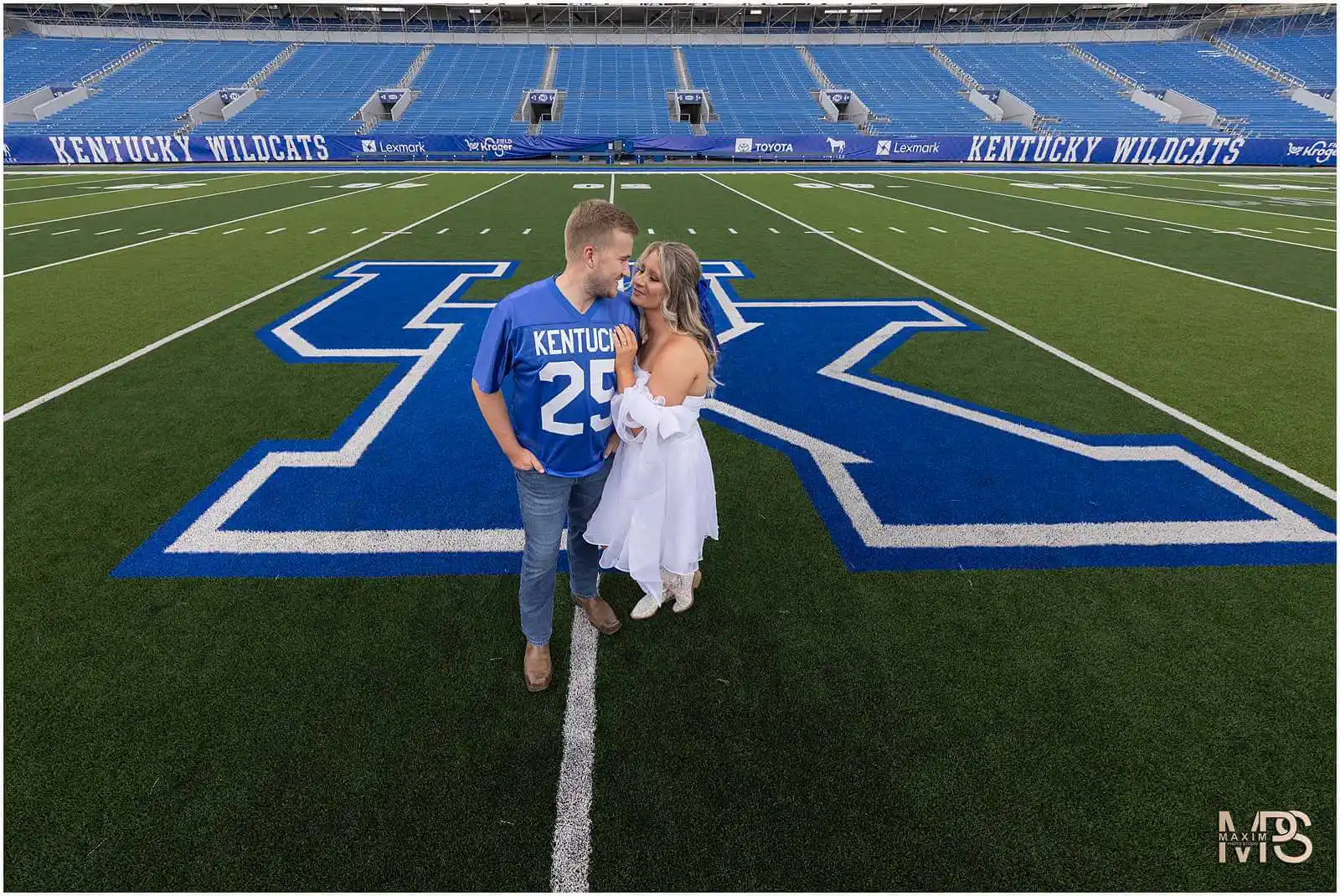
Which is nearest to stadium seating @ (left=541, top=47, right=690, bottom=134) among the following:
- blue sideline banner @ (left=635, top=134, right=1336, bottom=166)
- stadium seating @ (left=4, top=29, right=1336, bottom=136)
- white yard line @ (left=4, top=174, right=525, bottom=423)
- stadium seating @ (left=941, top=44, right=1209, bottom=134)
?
stadium seating @ (left=4, top=29, right=1336, bottom=136)

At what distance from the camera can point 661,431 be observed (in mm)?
2717

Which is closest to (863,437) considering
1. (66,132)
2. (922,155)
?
(922,155)

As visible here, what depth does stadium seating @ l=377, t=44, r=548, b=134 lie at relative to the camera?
40.2 metres

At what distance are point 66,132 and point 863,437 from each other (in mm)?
52894

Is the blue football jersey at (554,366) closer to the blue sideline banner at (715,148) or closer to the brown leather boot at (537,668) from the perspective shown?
the brown leather boot at (537,668)

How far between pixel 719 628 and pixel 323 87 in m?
56.9

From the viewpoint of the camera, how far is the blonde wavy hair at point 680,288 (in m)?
2.56

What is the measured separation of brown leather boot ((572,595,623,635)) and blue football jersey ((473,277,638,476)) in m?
0.91

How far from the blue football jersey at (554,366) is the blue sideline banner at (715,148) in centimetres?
3775

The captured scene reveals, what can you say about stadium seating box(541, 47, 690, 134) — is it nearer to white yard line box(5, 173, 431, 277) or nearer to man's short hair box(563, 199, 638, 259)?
white yard line box(5, 173, 431, 277)

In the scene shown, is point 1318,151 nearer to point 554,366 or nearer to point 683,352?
point 683,352

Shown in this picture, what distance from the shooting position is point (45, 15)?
164 ft

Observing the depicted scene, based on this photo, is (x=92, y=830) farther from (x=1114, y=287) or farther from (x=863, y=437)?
(x=1114, y=287)

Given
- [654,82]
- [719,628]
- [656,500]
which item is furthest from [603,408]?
[654,82]
